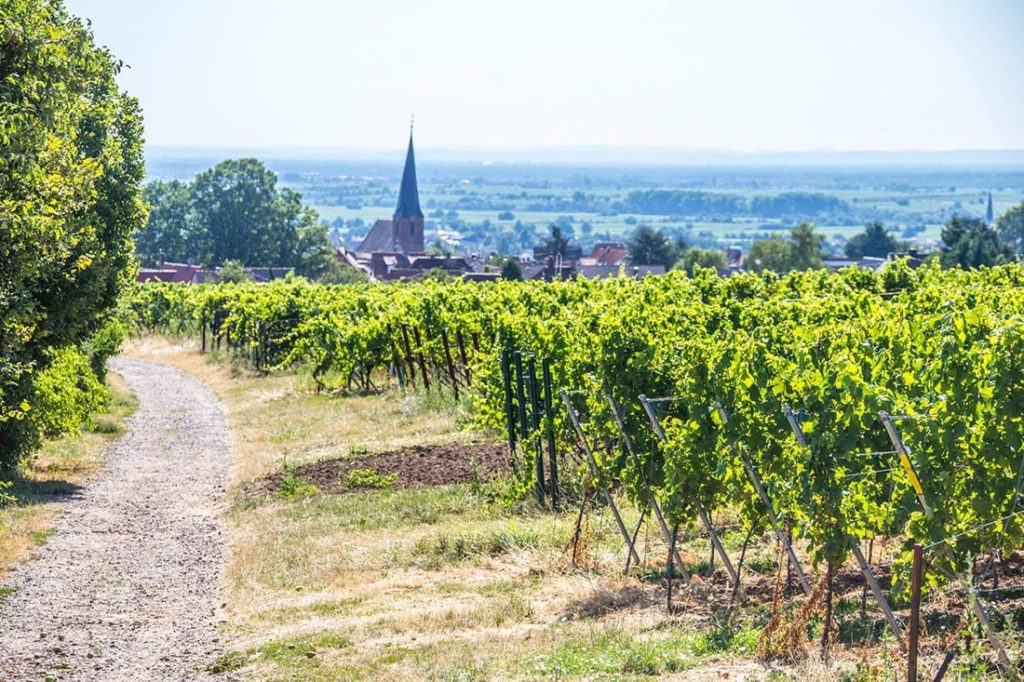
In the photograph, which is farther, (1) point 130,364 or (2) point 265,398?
(1) point 130,364

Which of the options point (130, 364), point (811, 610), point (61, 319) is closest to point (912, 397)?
point (811, 610)

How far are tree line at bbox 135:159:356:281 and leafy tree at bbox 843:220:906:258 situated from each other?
6457 cm

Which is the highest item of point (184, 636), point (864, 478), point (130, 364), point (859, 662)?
point (864, 478)

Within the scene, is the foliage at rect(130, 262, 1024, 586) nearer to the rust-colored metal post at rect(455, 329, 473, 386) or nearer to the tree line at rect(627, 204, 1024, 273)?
the rust-colored metal post at rect(455, 329, 473, 386)

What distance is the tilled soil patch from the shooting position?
18828 millimetres

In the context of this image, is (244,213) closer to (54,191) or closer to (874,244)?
(874,244)

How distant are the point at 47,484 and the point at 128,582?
20.5 feet

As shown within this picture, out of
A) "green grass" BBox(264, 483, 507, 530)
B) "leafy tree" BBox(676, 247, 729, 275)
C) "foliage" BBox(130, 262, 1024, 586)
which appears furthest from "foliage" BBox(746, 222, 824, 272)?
"green grass" BBox(264, 483, 507, 530)

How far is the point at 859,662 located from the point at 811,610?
→ 1.74ft

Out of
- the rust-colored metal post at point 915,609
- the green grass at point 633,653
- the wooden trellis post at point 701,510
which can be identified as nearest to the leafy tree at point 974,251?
the wooden trellis post at point 701,510

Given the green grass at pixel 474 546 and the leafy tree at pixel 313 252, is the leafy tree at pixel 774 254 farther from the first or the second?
the green grass at pixel 474 546

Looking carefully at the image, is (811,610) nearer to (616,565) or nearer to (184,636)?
(616,565)

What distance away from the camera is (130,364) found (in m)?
49.4

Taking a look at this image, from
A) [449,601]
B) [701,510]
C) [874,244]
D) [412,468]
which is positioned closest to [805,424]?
[701,510]
